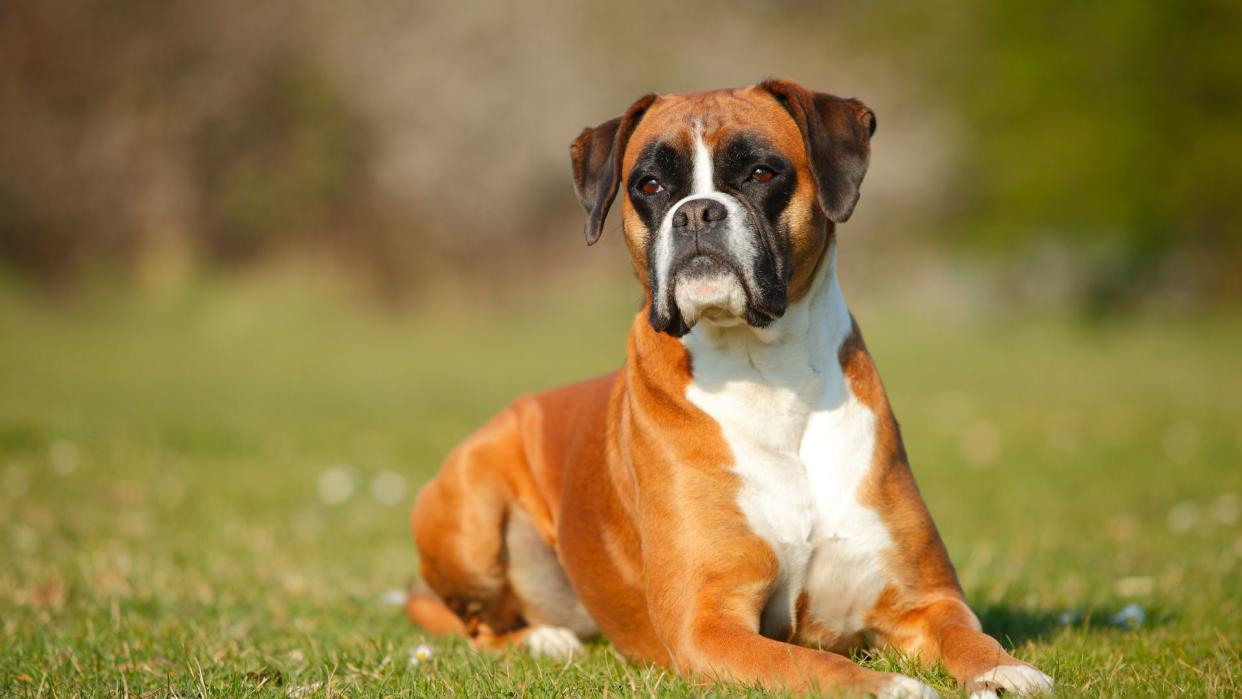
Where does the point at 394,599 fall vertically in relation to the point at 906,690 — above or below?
below

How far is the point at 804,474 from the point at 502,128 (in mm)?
27192

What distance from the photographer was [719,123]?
4.05 metres

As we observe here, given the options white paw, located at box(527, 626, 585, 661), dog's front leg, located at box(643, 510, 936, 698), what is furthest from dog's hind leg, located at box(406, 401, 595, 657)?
dog's front leg, located at box(643, 510, 936, 698)

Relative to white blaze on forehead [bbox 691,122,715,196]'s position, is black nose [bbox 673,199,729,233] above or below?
below

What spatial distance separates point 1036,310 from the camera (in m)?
28.5

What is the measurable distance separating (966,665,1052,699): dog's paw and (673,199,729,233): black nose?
4.88ft

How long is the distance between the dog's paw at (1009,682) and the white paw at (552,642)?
1636 mm

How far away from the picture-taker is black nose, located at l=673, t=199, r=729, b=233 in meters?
3.84

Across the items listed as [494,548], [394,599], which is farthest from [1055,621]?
[394,599]

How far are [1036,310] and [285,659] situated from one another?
2633cm

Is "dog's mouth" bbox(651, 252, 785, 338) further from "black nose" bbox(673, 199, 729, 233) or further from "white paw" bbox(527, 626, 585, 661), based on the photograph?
"white paw" bbox(527, 626, 585, 661)

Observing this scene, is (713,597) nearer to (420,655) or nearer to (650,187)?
(420,655)

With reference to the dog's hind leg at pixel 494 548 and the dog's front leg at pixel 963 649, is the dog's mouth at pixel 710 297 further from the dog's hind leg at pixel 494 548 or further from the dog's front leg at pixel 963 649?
the dog's hind leg at pixel 494 548

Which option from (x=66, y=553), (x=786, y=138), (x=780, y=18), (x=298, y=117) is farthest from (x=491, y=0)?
(x=786, y=138)
